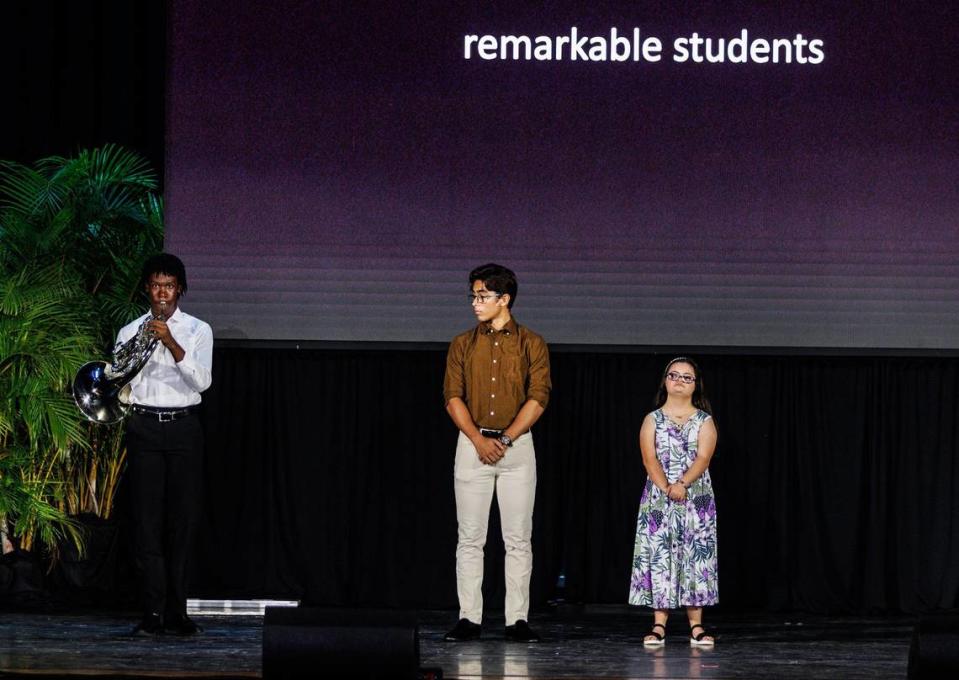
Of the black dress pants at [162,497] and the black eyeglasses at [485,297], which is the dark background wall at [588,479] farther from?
the black eyeglasses at [485,297]

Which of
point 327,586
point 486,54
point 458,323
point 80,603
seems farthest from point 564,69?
point 80,603

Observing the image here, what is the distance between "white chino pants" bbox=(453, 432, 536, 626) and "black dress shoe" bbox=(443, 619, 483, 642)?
0.9 inches

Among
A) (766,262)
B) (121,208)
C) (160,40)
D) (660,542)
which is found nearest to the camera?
(660,542)

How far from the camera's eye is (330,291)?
6672 millimetres

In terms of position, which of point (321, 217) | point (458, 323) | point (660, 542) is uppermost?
point (321, 217)

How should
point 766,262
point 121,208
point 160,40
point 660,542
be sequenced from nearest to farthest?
1. point 660,542
2. point 766,262
3. point 121,208
4. point 160,40

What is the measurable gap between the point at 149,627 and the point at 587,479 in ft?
7.35

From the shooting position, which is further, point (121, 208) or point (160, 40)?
point (160, 40)

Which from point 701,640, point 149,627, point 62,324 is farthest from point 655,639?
point 62,324

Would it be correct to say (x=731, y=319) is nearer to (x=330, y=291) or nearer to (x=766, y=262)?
(x=766, y=262)

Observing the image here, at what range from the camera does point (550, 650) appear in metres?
5.75

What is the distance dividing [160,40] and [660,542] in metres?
3.98

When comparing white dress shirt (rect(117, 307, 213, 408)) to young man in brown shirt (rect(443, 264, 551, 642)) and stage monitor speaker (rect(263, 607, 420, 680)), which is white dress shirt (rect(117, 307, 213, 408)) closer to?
young man in brown shirt (rect(443, 264, 551, 642))

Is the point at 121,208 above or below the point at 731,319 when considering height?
above
